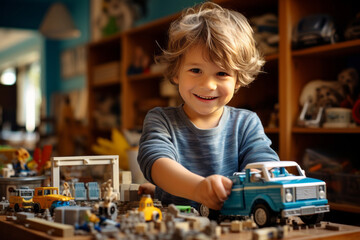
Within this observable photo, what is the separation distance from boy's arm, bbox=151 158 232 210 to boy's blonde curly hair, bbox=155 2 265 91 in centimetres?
23

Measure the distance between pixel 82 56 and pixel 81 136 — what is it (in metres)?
1.73

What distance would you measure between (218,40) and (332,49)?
1106mm

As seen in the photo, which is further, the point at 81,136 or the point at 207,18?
the point at 81,136

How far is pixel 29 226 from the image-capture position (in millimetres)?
649

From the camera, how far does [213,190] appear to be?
2.29 feet

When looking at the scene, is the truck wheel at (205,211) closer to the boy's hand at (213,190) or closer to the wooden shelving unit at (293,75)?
the boy's hand at (213,190)

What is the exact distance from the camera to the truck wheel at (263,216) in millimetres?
652

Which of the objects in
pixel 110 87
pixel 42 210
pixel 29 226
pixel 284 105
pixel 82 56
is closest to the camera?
pixel 29 226

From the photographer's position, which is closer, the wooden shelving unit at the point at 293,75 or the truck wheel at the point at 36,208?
the truck wheel at the point at 36,208

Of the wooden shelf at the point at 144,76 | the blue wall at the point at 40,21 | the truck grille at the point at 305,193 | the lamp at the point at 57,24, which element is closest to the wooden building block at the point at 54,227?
the truck grille at the point at 305,193

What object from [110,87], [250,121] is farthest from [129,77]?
[250,121]

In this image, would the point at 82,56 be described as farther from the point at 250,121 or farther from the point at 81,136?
the point at 250,121

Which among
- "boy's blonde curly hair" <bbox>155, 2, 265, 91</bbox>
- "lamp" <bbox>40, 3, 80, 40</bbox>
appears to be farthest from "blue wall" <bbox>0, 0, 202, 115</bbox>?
"boy's blonde curly hair" <bbox>155, 2, 265, 91</bbox>

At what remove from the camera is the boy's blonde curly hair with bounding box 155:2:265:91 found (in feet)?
2.87
